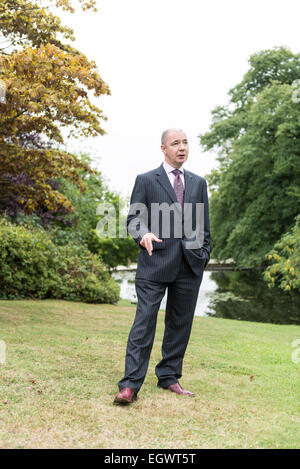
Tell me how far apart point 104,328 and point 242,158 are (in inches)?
643

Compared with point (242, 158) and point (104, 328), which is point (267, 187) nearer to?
point (242, 158)

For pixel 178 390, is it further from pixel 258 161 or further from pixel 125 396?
pixel 258 161

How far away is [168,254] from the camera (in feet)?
12.7

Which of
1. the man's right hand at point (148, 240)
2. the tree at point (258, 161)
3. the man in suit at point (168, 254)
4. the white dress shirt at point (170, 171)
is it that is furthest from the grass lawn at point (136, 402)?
the tree at point (258, 161)

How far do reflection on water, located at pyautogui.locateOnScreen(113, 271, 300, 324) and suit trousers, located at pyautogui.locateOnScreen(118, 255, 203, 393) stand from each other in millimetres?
14050

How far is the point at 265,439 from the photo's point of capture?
3141mm

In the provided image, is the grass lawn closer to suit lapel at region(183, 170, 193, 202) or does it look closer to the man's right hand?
the man's right hand

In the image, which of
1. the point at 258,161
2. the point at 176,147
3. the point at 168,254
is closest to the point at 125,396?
the point at 168,254

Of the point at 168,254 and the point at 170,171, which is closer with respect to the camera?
the point at 168,254

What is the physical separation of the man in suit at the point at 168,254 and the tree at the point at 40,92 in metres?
3.98

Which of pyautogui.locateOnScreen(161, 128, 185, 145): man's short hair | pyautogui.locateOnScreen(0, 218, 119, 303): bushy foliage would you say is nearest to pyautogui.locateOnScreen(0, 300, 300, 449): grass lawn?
pyautogui.locateOnScreen(161, 128, 185, 145): man's short hair

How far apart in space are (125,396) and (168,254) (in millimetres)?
1090

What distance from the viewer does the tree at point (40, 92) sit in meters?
7.52

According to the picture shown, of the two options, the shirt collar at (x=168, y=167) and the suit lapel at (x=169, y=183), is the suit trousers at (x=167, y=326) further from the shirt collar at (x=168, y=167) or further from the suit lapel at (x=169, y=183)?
the shirt collar at (x=168, y=167)
